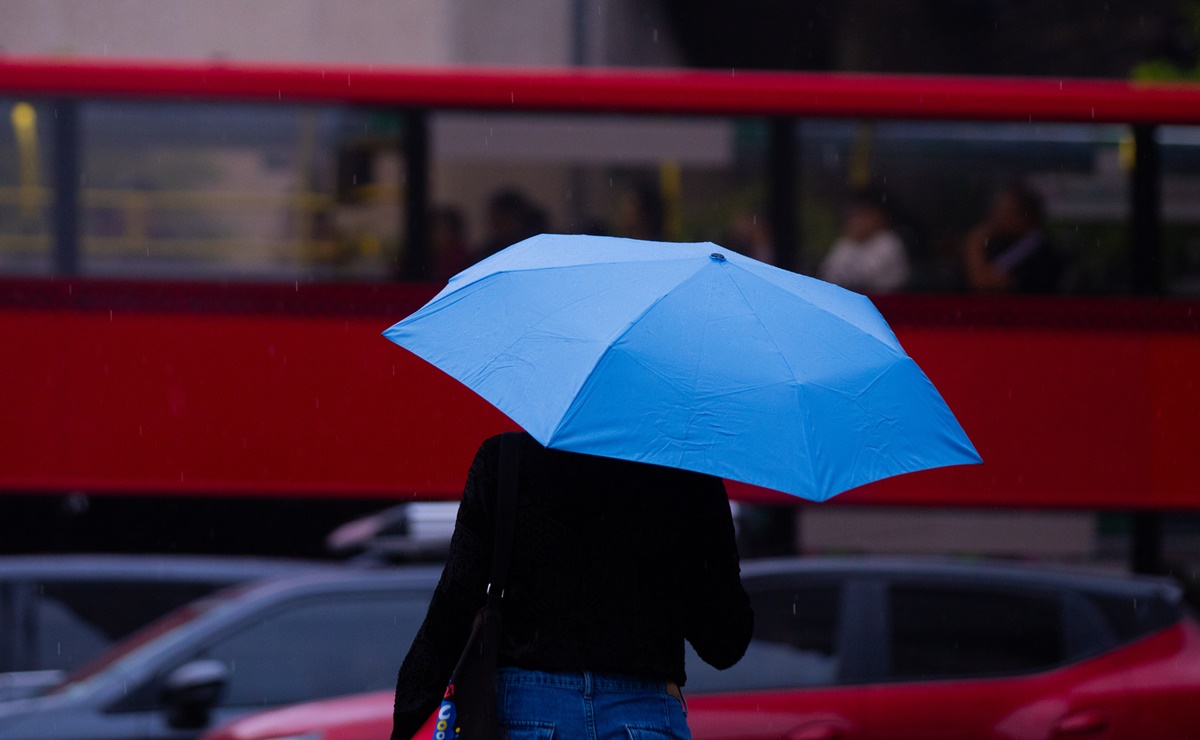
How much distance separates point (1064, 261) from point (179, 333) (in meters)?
4.95

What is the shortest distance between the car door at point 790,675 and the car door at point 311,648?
4.25 feet

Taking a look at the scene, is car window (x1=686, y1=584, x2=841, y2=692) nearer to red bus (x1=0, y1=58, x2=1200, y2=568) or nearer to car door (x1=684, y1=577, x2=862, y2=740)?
car door (x1=684, y1=577, x2=862, y2=740)

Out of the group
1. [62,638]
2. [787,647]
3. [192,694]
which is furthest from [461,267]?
[787,647]

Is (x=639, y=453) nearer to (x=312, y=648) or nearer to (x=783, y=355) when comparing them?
(x=783, y=355)

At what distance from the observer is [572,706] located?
2.56m

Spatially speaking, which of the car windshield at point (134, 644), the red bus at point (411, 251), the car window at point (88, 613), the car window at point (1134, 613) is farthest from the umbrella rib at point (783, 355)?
the car window at point (88, 613)

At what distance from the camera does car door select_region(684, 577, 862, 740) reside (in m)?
4.96

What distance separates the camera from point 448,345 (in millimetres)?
2752

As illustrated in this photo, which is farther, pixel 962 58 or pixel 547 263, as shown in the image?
pixel 962 58

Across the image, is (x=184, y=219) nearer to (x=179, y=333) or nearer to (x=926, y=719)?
(x=179, y=333)

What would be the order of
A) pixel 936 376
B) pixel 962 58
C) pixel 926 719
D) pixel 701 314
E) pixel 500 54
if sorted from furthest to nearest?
pixel 962 58 → pixel 500 54 → pixel 936 376 → pixel 926 719 → pixel 701 314

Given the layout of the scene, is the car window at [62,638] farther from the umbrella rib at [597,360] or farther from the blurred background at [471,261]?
the umbrella rib at [597,360]

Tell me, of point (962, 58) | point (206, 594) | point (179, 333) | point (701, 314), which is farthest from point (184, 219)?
point (962, 58)

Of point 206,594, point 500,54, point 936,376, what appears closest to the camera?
point 206,594
